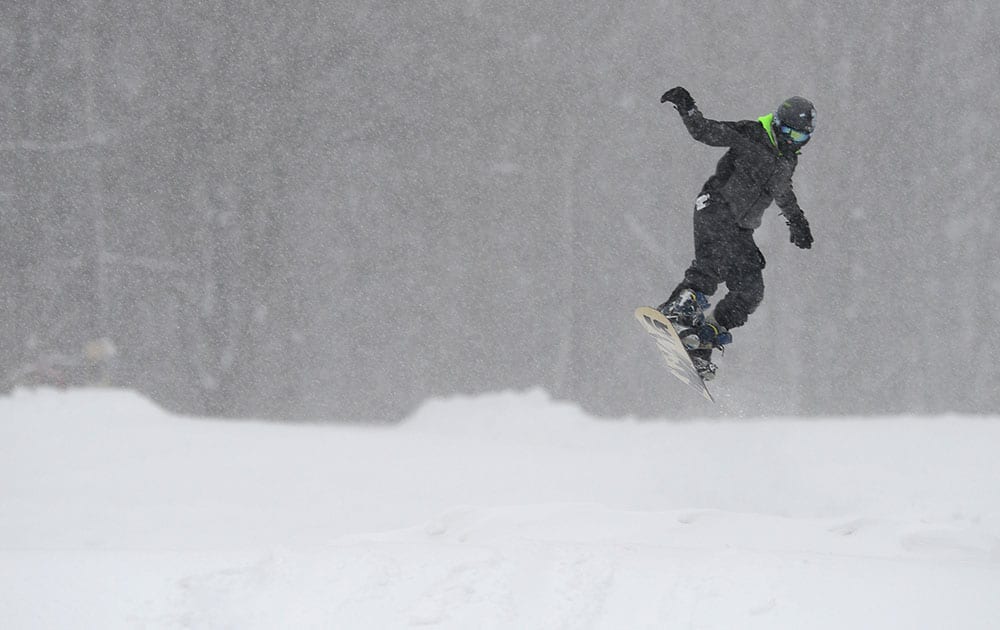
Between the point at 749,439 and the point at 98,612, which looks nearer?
the point at 98,612

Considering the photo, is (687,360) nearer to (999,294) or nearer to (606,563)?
(606,563)

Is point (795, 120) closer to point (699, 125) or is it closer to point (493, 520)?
point (699, 125)

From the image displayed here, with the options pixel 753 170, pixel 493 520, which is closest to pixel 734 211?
pixel 753 170

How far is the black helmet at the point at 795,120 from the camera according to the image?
5.89 meters

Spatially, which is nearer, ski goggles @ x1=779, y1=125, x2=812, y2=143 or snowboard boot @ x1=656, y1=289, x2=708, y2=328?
ski goggles @ x1=779, y1=125, x2=812, y2=143

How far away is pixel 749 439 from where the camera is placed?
11688 mm

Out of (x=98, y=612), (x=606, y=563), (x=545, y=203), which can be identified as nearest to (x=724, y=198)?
(x=606, y=563)

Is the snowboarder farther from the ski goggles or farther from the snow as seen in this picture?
the snow

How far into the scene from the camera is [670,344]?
21.6 feet

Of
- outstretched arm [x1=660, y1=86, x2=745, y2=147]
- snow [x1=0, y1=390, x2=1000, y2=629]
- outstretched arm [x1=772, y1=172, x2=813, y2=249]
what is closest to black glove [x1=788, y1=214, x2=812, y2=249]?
outstretched arm [x1=772, y1=172, x2=813, y2=249]

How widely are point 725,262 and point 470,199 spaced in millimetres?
8585

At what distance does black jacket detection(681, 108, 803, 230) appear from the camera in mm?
6062

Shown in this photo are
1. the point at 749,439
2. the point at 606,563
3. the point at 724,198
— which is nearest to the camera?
the point at 606,563

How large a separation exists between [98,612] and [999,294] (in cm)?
1447
